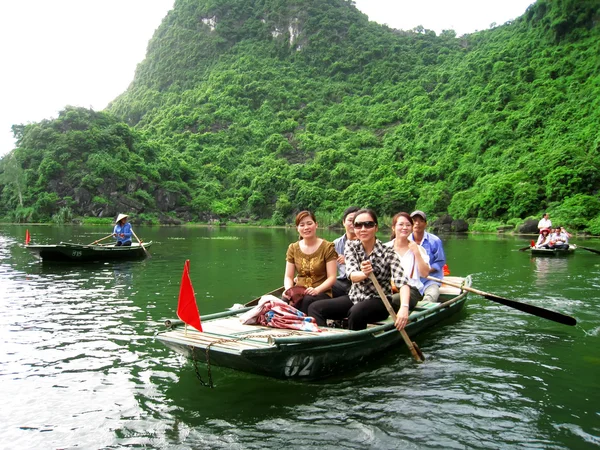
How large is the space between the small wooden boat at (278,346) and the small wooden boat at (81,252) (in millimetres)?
10648

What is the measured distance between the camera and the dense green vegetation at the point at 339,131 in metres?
48.9

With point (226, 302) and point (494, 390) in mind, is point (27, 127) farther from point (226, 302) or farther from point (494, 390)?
point (494, 390)

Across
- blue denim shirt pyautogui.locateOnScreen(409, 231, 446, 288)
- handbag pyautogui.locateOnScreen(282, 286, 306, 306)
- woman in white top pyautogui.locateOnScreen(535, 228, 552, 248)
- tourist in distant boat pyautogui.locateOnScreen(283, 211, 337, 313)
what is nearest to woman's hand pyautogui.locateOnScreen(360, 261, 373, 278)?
tourist in distant boat pyautogui.locateOnScreen(283, 211, 337, 313)

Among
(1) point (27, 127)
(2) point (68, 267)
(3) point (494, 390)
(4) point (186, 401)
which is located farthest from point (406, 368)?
(1) point (27, 127)

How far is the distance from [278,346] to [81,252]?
12525mm

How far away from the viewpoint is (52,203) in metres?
57.2

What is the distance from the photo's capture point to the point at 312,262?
5.75 meters

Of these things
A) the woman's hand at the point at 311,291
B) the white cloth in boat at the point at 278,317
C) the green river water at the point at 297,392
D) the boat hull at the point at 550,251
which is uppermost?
the woman's hand at the point at 311,291

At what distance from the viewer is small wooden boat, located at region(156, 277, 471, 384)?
14.1ft

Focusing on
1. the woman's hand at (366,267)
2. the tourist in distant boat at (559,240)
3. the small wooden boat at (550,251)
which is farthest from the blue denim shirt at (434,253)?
the tourist in distant boat at (559,240)

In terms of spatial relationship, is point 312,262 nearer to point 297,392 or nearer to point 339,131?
point 297,392

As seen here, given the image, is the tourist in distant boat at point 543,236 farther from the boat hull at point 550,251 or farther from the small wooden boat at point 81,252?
the small wooden boat at point 81,252

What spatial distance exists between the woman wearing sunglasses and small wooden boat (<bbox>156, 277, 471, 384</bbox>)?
7.5 inches

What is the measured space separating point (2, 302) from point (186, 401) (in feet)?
21.5
